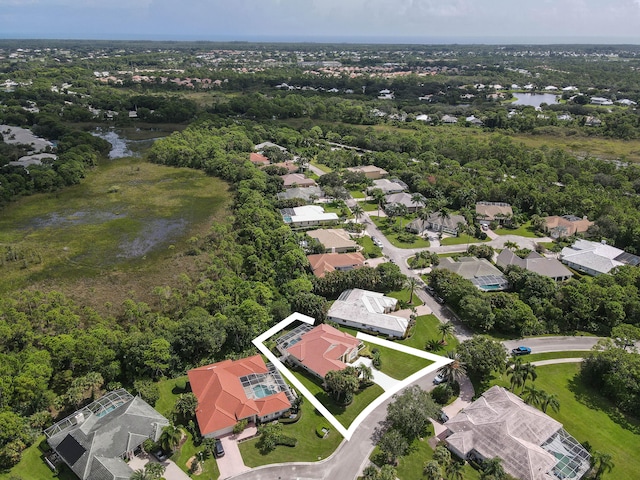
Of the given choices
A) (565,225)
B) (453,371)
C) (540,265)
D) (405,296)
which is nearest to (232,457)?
(453,371)

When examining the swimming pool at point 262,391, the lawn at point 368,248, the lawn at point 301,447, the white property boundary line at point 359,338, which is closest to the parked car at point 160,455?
the lawn at point 301,447

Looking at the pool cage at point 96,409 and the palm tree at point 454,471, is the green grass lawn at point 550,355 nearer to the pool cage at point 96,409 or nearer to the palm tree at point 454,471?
the palm tree at point 454,471

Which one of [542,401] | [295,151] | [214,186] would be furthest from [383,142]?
[542,401]

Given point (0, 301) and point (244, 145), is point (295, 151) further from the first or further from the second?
point (0, 301)

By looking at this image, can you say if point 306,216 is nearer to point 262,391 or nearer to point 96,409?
point 262,391

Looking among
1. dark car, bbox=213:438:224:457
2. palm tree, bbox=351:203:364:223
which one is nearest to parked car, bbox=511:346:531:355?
dark car, bbox=213:438:224:457

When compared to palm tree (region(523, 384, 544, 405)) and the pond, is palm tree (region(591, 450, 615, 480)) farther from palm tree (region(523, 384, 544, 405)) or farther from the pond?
the pond

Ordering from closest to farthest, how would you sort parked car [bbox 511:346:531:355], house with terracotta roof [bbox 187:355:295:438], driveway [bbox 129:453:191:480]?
driveway [bbox 129:453:191:480] → house with terracotta roof [bbox 187:355:295:438] → parked car [bbox 511:346:531:355]
